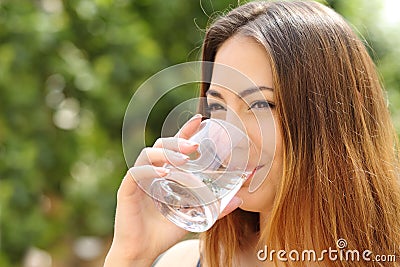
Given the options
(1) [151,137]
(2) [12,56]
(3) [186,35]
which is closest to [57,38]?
(2) [12,56]

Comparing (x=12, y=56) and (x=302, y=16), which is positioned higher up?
(x=302, y=16)

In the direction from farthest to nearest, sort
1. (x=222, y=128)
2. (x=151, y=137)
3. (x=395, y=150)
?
(x=395, y=150) < (x=151, y=137) < (x=222, y=128)

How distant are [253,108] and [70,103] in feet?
6.26

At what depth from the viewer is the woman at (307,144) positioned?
1242 millimetres

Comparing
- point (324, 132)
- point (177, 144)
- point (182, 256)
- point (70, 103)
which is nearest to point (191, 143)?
point (177, 144)

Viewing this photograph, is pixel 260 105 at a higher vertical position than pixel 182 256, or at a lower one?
higher

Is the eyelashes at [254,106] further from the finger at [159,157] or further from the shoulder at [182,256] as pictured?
the shoulder at [182,256]

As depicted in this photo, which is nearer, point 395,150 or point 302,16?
point 302,16

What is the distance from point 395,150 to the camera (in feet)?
4.75

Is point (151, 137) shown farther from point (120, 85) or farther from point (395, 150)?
point (120, 85)

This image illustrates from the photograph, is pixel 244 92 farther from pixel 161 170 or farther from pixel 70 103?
pixel 70 103

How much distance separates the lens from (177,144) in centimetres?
117

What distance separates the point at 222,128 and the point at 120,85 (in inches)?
68.0

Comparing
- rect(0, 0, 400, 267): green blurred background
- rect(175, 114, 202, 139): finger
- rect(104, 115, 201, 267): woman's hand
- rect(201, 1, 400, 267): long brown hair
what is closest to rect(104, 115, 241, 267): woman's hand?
rect(104, 115, 201, 267): woman's hand
